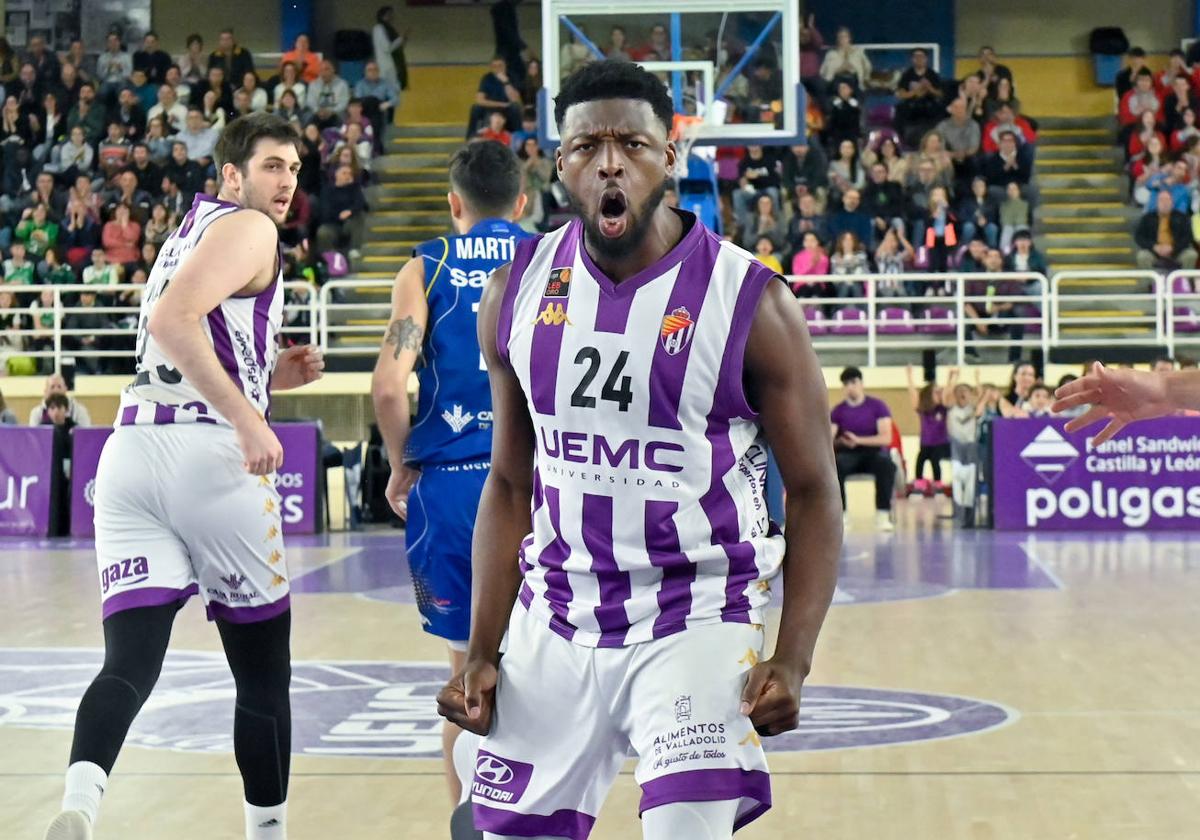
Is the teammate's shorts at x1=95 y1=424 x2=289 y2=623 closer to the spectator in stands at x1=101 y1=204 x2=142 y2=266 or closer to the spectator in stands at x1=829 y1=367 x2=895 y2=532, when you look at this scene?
the spectator in stands at x1=829 y1=367 x2=895 y2=532

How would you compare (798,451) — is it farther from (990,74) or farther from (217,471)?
(990,74)

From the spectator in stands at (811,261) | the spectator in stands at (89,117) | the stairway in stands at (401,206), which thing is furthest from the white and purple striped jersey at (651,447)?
the spectator in stands at (89,117)

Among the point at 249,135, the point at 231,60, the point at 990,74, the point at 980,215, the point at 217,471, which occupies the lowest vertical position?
the point at 217,471

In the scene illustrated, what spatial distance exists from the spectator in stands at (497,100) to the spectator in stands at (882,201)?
490 centimetres

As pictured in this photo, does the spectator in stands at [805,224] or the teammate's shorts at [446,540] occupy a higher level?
the spectator in stands at [805,224]

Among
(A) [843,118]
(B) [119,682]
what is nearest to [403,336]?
(B) [119,682]

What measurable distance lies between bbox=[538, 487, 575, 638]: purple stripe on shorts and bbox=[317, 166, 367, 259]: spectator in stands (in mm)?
19347

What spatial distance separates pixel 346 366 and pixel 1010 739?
1427cm

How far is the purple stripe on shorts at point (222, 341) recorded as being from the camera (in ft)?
15.1

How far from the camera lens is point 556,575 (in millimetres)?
3176

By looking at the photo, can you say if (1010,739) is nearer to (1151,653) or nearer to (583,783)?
(1151,653)

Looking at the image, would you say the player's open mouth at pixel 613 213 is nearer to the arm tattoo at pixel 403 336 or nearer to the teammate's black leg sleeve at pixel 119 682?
the arm tattoo at pixel 403 336

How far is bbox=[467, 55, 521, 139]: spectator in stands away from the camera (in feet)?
75.1

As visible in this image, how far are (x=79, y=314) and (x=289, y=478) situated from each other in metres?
7.74
